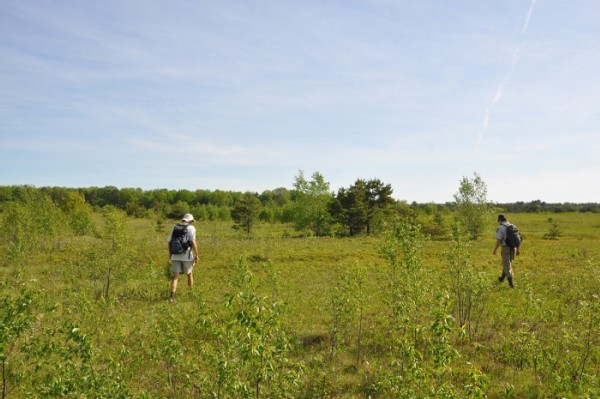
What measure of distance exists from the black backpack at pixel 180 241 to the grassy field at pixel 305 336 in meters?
1.60

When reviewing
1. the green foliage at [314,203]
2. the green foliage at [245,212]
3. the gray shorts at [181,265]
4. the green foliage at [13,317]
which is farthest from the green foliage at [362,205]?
the green foliage at [13,317]

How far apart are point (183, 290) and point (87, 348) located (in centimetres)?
892

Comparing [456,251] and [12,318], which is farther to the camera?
[456,251]

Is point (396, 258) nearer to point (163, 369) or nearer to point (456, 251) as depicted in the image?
point (456, 251)

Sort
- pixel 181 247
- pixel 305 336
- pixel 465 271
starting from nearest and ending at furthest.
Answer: pixel 465 271 → pixel 305 336 → pixel 181 247

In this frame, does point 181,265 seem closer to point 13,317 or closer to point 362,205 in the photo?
point 13,317

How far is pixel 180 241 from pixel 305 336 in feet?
16.8

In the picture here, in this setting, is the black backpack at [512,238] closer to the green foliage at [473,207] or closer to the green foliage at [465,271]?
the green foliage at [465,271]

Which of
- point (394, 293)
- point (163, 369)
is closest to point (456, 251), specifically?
point (394, 293)

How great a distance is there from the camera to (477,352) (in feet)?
24.9

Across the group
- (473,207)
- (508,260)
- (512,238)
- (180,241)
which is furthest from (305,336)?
(473,207)

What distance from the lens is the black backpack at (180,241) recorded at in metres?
11.6

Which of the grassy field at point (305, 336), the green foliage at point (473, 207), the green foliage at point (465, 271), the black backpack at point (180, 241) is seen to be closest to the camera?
the grassy field at point (305, 336)

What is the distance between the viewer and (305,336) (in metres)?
8.72
